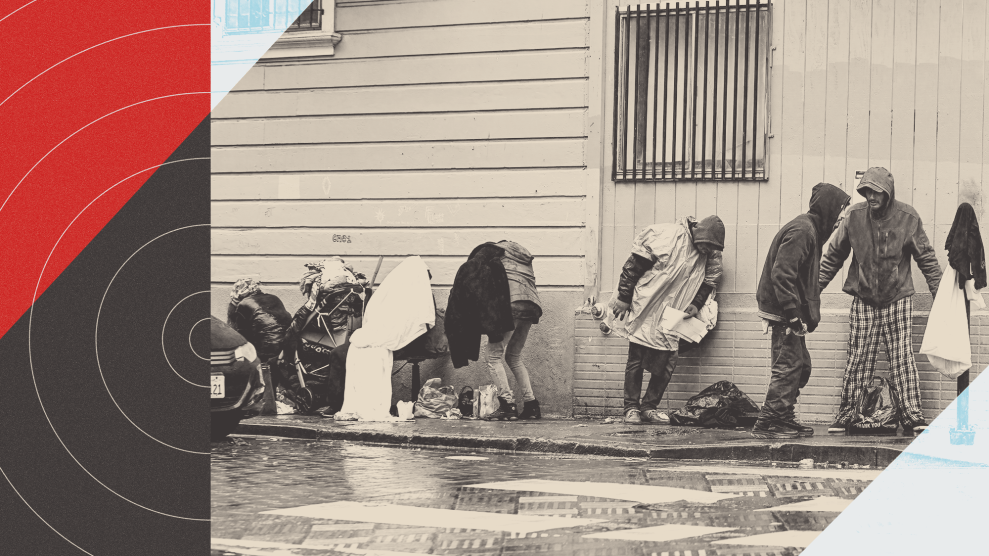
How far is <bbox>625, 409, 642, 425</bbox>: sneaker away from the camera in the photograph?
11.2 metres

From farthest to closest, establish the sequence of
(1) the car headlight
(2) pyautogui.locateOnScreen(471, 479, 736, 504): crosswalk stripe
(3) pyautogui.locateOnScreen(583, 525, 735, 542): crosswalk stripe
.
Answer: (1) the car headlight
(2) pyautogui.locateOnScreen(471, 479, 736, 504): crosswalk stripe
(3) pyautogui.locateOnScreen(583, 525, 735, 542): crosswalk stripe

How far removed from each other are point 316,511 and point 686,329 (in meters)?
6.09

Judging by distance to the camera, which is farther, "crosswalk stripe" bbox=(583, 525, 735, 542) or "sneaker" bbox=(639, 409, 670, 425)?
"sneaker" bbox=(639, 409, 670, 425)

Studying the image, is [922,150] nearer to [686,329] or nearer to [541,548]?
[686,329]

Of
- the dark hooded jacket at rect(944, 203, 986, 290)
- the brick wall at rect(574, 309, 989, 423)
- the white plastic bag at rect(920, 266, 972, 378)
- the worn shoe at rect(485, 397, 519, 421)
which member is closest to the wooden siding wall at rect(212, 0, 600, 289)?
the brick wall at rect(574, 309, 989, 423)

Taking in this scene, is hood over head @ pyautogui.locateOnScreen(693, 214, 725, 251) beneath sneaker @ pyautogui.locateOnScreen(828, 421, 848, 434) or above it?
above

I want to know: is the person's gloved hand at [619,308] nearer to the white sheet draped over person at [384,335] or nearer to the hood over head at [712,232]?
the hood over head at [712,232]

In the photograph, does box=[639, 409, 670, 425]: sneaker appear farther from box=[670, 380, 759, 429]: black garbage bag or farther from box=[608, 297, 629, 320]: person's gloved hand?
box=[608, 297, 629, 320]: person's gloved hand

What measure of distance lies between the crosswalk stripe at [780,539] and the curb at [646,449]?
3.52 meters

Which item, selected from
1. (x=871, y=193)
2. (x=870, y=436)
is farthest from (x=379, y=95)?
(x=870, y=436)

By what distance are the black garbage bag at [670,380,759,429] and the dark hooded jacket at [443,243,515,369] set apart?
174cm

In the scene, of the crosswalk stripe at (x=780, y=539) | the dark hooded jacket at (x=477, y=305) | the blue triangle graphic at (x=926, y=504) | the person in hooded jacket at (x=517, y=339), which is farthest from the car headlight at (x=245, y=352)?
the person in hooded jacket at (x=517, y=339)

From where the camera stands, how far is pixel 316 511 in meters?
5.86

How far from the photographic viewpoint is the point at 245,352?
7238 millimetres
